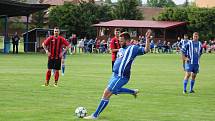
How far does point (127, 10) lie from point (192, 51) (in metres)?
73.0

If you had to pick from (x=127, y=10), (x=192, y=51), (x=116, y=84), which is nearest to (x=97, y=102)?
(x=116, y=84)

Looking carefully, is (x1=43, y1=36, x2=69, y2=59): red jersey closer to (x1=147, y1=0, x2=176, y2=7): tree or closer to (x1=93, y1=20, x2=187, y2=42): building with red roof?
(x1=93, y1=20, x2=187, y2=42): building with red roof

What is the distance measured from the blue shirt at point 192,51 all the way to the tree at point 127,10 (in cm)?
6940

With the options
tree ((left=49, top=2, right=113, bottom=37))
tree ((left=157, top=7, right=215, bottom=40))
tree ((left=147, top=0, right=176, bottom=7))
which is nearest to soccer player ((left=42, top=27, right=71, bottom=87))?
tree ((left=49, top=2, right=113, bottom=37))

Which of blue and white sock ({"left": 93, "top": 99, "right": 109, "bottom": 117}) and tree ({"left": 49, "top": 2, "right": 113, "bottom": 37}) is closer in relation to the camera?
blue and white sock ({"left": 93, "top": 99, "right": 109, "bottom": 117})

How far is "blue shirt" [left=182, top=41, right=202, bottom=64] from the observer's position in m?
18.8

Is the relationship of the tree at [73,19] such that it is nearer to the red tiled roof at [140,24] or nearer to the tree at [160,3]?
the red tiled roof at [140,24]

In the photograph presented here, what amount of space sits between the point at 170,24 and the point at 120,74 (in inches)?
2667

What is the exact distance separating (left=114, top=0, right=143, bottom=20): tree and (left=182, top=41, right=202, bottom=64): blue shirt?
69.4 metres

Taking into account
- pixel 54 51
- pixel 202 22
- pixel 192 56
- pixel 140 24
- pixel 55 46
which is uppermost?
pixel 202 22

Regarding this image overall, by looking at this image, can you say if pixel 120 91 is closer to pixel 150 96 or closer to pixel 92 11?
pixel 150 96

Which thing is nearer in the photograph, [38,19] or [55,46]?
[55,46]

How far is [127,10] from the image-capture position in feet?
300

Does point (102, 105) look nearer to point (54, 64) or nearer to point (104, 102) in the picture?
point (104, 102)
